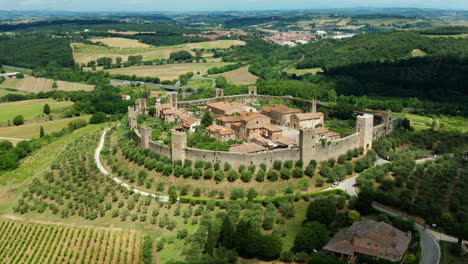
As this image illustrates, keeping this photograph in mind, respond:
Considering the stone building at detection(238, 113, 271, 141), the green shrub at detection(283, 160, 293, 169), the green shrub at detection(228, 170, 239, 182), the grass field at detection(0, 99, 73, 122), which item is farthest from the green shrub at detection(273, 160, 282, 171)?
the grass field at detection(0, 99, 73, 122)

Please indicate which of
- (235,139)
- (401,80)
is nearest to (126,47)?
(401,80)

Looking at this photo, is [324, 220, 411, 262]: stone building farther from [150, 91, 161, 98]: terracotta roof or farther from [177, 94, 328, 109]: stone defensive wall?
[150, 91, 161, 98]: terracotta roof

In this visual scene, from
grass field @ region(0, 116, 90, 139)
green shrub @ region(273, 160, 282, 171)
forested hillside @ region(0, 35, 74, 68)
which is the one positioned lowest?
→ grass field @ region(0, 116, 90, 139)

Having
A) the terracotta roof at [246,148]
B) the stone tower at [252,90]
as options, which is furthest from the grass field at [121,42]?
the terracotta roof at [246,148]

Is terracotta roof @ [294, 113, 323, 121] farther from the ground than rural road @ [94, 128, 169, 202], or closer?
farther from the ground

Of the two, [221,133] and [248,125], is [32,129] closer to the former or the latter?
[221,133]

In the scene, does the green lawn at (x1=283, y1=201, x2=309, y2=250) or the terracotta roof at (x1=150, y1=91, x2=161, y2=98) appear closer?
the green lawn at (x1=283, y1=201, x2=309, y2=250)
